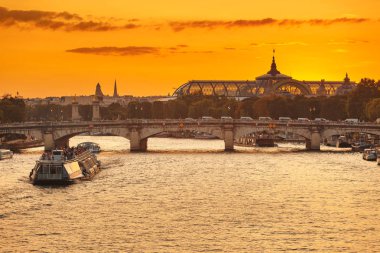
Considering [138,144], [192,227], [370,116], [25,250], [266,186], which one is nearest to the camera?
[25,250]

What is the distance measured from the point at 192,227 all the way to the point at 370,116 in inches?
3311

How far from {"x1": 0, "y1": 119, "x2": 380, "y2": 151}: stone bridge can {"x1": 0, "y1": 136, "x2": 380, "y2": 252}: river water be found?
2240 cm

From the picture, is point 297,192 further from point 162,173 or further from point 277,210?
point 162,173

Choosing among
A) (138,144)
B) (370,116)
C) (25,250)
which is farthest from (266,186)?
(370,116)

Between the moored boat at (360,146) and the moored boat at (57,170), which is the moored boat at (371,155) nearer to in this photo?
the moored boat at (360,146)

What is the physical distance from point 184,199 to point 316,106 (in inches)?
4358

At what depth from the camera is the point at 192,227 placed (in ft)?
191

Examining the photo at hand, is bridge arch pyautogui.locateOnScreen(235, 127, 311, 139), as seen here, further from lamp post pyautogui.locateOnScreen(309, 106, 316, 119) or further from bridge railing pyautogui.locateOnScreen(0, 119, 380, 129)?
lamp post pyautogui.locateOnScreen(309, 106, 316, 119)

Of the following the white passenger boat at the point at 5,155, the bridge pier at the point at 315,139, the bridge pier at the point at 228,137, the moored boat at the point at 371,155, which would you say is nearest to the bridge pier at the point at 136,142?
the bridge pier at the point at 228,137

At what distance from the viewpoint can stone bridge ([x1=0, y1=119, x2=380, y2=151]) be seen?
390ft

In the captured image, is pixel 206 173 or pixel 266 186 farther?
pixel 206 173

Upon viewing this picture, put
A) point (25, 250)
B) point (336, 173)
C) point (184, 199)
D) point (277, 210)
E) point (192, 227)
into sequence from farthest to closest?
point (336, 173), point (184, 199), point (277, 210), point (192, 227), point (25, 250)

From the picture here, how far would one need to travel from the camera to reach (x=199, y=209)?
64.5m

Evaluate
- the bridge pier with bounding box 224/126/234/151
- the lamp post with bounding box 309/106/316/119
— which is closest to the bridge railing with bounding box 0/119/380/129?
the bridge pier with bounding box 224/126/234/151
